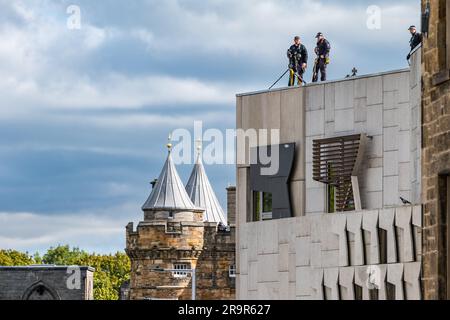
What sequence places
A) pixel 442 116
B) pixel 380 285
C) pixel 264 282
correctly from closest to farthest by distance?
1. pixel 442 116
2. pixel 380 285
3. pixel 264 282

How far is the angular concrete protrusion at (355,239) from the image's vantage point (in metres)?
34.7

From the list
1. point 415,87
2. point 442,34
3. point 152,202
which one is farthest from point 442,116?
point 152,202

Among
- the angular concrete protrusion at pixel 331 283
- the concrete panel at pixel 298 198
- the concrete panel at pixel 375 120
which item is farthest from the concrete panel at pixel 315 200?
the angular concrete protrusion at pixel 331 283

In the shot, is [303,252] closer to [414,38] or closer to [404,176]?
[404,176]

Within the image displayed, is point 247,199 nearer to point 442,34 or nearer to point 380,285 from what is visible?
point 380,285

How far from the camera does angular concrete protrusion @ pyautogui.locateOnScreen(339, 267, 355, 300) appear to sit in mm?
34594

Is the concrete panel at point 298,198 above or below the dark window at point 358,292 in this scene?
above

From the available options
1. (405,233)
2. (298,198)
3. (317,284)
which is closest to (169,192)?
(298,198)

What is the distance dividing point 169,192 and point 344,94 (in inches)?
2698

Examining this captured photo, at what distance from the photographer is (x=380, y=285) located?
110ft

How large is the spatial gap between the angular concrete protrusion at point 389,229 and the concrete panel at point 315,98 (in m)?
8.32

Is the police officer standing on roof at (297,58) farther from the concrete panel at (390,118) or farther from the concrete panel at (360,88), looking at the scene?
the concrete panel at (390,118)

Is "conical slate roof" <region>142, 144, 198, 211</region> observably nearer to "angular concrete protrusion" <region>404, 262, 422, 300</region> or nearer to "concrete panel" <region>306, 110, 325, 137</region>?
"concrete panel" <region>306, 110, 325, 137</region>
